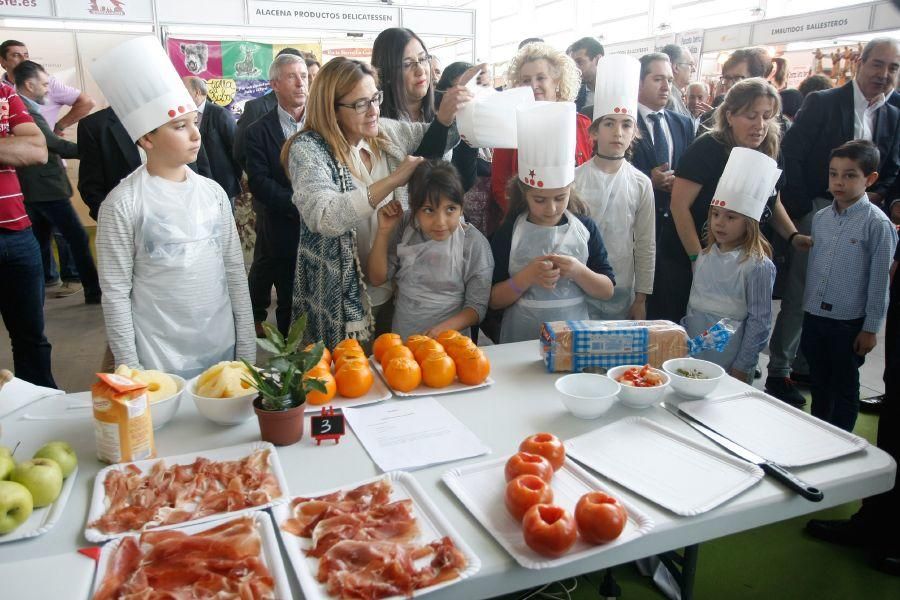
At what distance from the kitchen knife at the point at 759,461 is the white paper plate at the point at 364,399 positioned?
2.15 feet

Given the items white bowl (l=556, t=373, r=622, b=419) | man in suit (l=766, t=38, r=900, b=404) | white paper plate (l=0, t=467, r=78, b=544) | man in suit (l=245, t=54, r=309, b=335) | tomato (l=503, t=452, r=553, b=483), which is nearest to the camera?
white paper plate (l=0, t=467, r=78, b=544)

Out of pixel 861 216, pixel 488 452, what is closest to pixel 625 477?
pixel 488 452

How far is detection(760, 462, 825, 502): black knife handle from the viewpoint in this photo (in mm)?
1053

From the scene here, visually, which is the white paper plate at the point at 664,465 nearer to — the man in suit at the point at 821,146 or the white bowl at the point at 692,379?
the white bowl at the point at 692,379

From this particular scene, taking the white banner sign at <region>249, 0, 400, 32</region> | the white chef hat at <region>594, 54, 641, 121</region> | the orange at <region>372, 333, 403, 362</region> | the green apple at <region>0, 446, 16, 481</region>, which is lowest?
the green apple at <region>0, 446, 16, 481</region>

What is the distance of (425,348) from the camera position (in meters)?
1.53

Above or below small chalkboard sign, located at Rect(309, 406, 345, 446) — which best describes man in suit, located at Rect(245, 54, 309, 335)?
above

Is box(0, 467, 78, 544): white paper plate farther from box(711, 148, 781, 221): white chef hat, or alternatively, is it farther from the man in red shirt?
box(711, 148, 781, 221): white chef hat

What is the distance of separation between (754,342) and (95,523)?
Result: 6.67ft

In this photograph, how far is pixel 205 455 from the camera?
1.19m

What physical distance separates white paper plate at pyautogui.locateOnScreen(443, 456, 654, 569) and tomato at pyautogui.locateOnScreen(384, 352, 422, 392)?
0.37 m

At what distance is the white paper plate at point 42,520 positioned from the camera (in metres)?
0.95

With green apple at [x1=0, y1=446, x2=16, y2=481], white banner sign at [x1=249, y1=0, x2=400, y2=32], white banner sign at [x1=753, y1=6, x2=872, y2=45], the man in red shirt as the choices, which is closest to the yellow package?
green apple at [x1=0, y1=446, x2=16, y2=481]

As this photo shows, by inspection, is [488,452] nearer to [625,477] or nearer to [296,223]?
[625,477]
